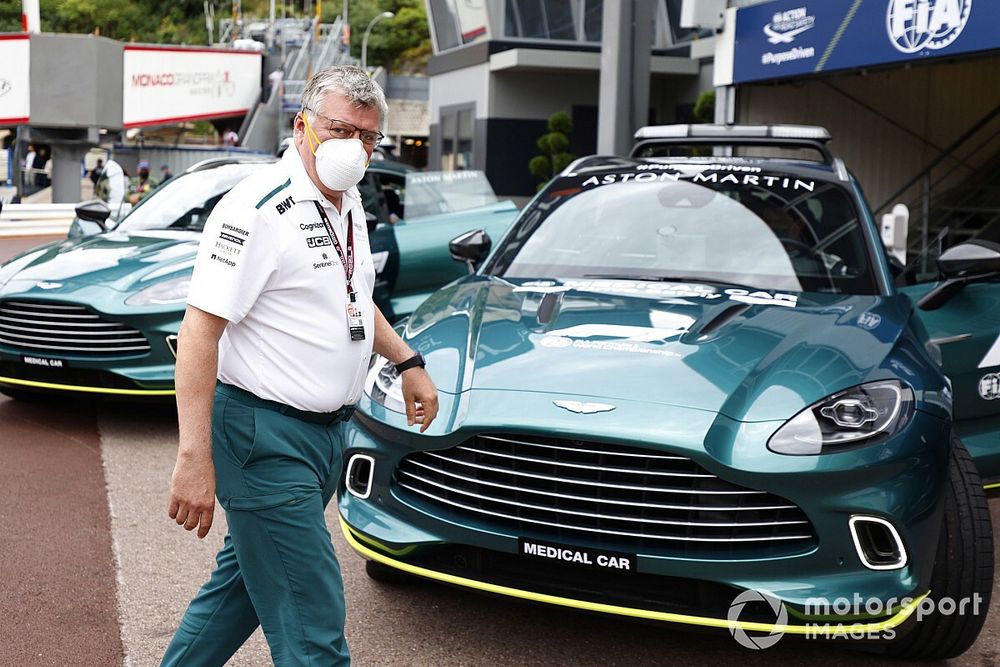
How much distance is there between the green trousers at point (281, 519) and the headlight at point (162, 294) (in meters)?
3.96

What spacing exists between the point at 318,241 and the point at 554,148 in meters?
23.1

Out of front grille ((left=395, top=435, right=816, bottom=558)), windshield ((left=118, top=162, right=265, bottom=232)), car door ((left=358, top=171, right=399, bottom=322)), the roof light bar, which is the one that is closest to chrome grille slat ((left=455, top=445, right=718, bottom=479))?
front grille ((left=395, top=435, right=816, bottom=558))

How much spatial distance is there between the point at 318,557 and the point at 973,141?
16.6m

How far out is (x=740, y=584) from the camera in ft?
10.3

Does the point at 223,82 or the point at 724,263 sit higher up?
the point at 223,82

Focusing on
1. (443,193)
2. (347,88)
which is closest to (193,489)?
(347,88)

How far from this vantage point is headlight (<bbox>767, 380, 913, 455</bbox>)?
3.22 metres

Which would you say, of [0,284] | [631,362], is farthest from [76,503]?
[631,362]

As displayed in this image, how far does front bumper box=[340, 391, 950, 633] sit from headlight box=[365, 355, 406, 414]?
0.79ft

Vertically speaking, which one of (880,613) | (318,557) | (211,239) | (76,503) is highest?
(211,239)

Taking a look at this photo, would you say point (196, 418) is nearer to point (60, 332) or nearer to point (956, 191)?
point (60, 332)

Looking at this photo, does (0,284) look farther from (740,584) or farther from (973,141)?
(973,141)

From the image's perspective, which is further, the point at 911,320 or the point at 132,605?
the point at 911,320

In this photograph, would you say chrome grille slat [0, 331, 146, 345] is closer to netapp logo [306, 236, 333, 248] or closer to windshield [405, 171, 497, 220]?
windshield [405, 171, 497, 220]
